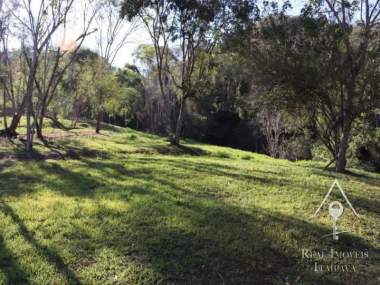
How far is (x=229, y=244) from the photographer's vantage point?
4.24m

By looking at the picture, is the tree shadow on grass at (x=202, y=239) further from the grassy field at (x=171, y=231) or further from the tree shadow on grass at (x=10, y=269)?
the tree shadow on grass at (x=10, y=269)

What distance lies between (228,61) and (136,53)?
1269cm

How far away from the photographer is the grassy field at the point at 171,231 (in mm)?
3637

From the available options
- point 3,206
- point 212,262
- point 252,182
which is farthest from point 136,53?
point 212,262

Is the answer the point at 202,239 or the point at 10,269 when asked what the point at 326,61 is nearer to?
the point at 202,239

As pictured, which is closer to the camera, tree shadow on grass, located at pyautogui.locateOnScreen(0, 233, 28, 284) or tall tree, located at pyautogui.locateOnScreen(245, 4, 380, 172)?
tree shadow on grass, located at pyautogui.locateOnScreen(0, 233, 28, 284)

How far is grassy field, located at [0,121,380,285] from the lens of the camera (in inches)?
143

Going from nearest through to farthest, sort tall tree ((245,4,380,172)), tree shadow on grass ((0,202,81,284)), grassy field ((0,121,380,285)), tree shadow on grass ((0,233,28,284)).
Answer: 1. tree shadow on grass ((0,233,28,284))
2. tree shadow on grass ((0,202,81,284))
3. grassy field ((0,121,380,285))
4. tall tree ((245,4,380,172))

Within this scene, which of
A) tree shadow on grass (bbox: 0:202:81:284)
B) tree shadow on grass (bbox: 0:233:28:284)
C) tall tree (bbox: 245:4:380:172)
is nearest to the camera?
tree shadow on grass (bbox: 0:233:28:284)

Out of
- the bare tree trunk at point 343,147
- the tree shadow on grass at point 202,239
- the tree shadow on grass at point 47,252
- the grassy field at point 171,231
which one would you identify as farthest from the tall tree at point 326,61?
the tree shadow on grass at point 47,252

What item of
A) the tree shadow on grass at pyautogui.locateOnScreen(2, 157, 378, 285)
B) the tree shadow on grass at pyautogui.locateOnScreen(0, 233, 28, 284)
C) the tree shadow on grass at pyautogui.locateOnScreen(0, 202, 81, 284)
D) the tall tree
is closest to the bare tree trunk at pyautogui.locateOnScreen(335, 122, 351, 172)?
the tall tree

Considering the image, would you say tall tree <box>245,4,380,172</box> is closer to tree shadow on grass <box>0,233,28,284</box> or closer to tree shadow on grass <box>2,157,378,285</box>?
tree shadow on grass <box>2,157,378,285</box>

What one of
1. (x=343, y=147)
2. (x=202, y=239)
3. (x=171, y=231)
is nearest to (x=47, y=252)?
(x=171, y=231)

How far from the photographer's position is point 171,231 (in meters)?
4.51
